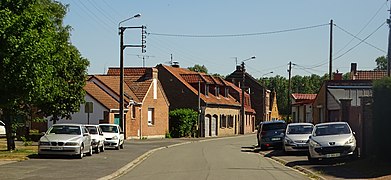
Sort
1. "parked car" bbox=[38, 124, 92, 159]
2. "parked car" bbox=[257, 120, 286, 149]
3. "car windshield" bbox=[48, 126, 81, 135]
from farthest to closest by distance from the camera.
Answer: "parked car" bbox=[257, 120, 286, 149] → "car windshield" bbox=[48, 126, 81, 135] → "parked car" bbox=[38, 124, 92, 159]

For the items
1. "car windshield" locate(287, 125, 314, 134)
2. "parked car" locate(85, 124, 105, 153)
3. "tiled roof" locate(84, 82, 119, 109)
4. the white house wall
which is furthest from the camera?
"tiled roof" locate(84, 82, 119, 109)

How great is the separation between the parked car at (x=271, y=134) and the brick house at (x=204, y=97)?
2643 cm

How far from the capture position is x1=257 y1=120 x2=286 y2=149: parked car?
37969 mm

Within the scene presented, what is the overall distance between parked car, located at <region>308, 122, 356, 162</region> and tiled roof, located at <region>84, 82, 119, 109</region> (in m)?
26.0

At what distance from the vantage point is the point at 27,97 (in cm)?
2455

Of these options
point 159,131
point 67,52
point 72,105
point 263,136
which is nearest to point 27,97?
point 67,52

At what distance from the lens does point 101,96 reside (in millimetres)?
50344

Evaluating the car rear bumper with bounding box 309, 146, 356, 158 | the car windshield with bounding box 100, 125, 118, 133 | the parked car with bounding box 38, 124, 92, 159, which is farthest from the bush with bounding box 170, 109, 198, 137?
the car rear bumper with bounding box 309, 146, 356, 158

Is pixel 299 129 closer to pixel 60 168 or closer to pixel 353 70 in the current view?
pixel 60 168

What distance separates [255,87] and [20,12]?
266 ft

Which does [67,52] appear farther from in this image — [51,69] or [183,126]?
[183,126]

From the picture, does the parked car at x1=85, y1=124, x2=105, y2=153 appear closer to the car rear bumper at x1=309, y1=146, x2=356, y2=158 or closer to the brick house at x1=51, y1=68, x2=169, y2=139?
the car rear bumper at x1=309, y1=146, x2=356, y2=158

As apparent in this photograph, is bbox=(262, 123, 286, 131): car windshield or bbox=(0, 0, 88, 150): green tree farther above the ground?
bbox=(0, 0, 88, 150): green tree

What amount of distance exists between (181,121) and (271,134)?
25.3m
